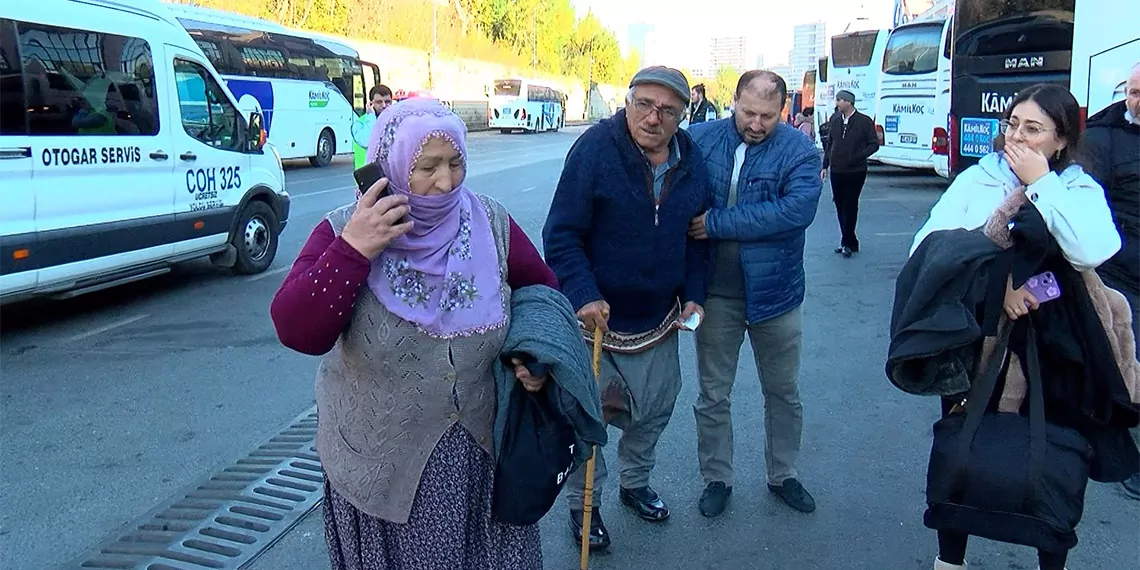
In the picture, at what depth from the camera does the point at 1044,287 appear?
245 cm

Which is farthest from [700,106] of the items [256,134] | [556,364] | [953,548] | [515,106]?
[515,106]

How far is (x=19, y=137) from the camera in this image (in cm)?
625

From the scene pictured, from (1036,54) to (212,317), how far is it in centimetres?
816

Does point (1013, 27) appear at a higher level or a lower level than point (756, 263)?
higher

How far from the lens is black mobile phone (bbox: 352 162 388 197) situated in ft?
6.73

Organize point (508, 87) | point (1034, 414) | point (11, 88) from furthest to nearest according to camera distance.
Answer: point (508, 87), point (11, 88), point (1034, 414)

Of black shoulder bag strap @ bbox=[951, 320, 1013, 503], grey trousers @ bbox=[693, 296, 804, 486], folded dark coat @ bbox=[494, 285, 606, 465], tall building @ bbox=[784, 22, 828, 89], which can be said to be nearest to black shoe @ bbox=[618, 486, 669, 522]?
grey trousers @ bbox=[693, 296, 804, 486]

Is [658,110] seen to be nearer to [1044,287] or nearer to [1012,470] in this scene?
[1044,287]

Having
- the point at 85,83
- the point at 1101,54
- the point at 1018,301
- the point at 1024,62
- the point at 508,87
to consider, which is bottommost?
the point at 1018,301

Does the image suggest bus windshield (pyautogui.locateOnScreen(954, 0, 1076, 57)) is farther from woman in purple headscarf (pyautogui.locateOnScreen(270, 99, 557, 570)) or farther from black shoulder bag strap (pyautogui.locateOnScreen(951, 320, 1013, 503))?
woman in purple headscarf (pyautogui.locateOnScreen(270, 99, 557, 570))

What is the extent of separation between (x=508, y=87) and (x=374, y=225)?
45.1 metres

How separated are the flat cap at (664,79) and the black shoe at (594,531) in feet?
5.42

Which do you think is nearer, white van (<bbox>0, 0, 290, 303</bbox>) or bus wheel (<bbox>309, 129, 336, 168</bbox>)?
white van (<bbox>0, 0, 290, 303</bbox>)

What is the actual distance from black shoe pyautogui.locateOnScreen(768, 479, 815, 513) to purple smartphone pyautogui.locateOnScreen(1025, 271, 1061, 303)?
171cm
